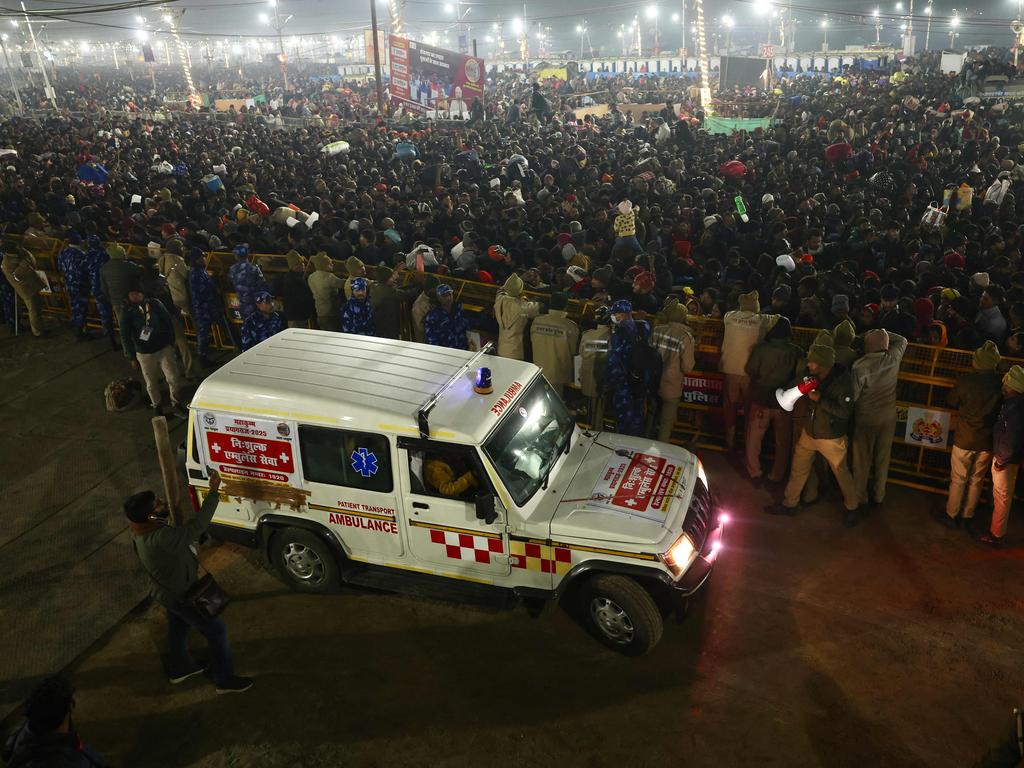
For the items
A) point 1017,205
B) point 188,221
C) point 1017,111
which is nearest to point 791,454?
point 1017,205

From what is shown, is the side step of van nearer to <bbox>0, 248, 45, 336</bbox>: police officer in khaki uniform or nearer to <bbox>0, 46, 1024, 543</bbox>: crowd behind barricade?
<bbox>0, 46, 1024, 543</bbox>: crowd behind barricade

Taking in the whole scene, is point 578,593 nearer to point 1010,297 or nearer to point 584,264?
point 584,264

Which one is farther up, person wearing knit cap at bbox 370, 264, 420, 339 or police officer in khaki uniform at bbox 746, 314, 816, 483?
person wearing knit cap at bbox 370, 264, 420, 339

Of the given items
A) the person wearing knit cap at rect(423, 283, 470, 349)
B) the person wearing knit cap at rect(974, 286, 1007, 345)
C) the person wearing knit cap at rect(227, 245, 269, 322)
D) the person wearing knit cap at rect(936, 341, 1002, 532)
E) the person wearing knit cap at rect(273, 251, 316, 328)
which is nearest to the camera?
the person wearing knit cap at rect(936, 341, 1002, 532)

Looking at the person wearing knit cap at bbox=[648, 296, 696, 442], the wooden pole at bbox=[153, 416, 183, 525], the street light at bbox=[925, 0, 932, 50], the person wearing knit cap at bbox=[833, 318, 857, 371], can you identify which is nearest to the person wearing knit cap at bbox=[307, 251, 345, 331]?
the wooden pole at bbox=[153, 416, 183, 525]

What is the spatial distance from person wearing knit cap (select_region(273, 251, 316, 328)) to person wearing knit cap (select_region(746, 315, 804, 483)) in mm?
6331

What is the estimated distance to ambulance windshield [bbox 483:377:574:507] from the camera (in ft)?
18.2

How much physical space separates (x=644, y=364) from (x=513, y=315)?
180 centimetres

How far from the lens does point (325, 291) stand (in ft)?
34.1

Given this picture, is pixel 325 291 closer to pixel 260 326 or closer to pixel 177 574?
pixel 260 326

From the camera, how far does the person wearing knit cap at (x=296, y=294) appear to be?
34.4 ft

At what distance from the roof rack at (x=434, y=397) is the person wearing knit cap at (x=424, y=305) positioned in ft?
9.77

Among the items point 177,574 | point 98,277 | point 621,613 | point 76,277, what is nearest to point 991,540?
point 621,613

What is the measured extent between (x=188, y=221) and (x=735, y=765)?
1409 centimetres
